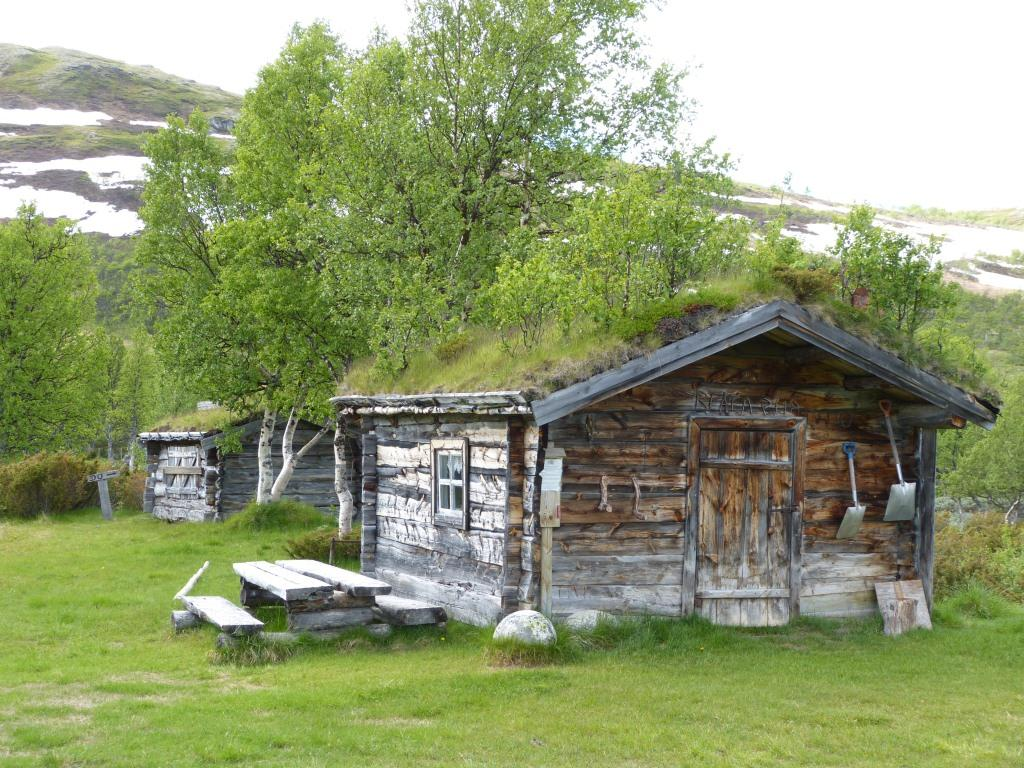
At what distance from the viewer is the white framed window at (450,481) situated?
1148 cm

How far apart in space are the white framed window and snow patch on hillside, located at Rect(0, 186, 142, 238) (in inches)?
3385

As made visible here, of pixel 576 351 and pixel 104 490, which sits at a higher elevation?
pixel 576 351

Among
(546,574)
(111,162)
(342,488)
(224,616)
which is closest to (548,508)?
(546,574)

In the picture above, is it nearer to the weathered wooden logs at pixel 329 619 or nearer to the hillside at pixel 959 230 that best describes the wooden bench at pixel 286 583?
the weathered wooden logs at pixel 329 619

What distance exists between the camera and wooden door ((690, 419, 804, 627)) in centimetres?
1086

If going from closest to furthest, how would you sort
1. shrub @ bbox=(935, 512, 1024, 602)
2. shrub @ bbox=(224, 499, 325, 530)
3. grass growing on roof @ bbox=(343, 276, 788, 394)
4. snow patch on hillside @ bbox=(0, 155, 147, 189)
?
1. grass growing on roof @ bbox=(343, 276, 788, 394)
2. shrub @ bbox=(935, 512, 1024, 602)
3. shrub @ bbox=(224, 499, 325, 530)
4. snow patch on hillside @ bbox=(0, 155, 147, 189)

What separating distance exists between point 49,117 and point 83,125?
6.23 metres

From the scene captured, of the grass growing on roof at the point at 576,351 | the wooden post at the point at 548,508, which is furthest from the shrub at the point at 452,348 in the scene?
the wooden post at the point at 548,508

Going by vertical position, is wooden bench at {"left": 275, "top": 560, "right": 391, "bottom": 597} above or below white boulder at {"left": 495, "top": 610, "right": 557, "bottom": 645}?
below

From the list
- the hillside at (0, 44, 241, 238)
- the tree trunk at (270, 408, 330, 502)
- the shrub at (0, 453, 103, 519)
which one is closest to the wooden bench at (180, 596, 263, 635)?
the tree trunk at (270, 408, 330, 502)

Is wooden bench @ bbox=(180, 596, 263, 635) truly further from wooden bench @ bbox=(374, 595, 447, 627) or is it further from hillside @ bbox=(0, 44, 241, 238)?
hillside @ bbox=(0, 44, 241, 238)

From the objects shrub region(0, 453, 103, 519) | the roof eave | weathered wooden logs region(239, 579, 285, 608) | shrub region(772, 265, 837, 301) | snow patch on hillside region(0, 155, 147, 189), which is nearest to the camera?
the roof eave

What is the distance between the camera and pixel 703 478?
10867mm

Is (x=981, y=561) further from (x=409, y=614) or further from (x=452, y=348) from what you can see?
(x=409, y=614)
